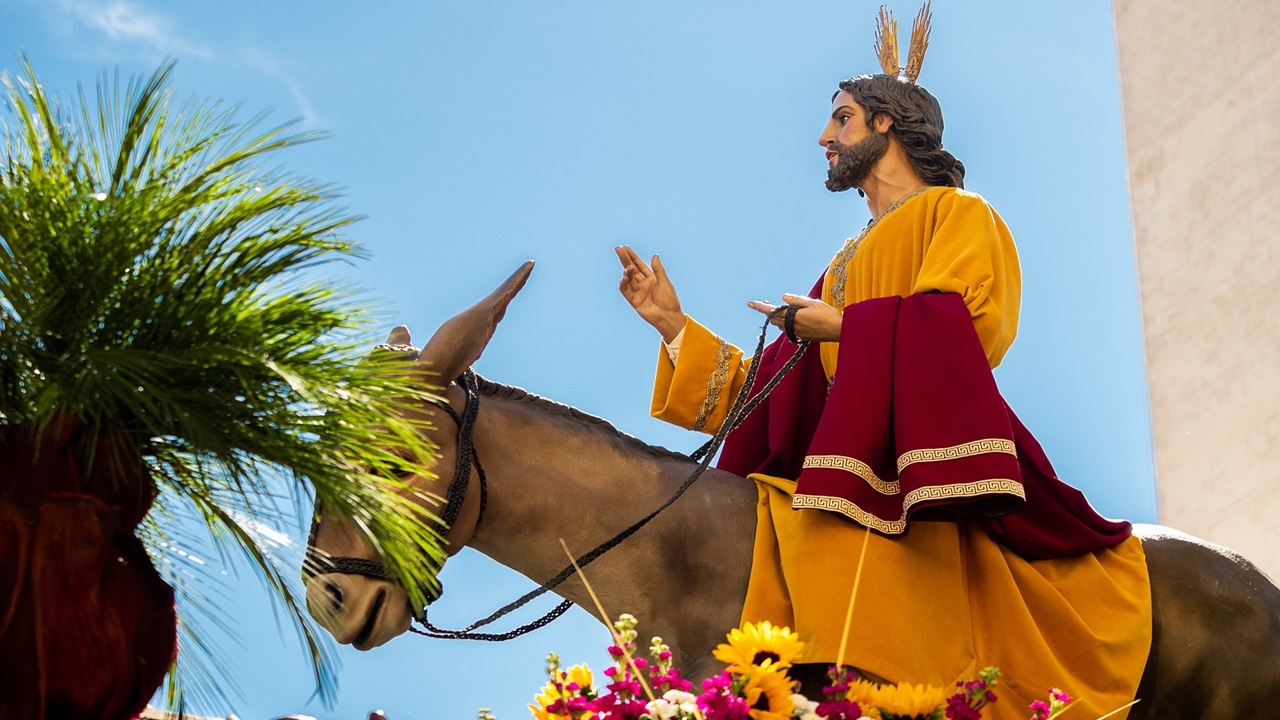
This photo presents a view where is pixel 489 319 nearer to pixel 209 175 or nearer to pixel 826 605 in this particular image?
pixel 826 605

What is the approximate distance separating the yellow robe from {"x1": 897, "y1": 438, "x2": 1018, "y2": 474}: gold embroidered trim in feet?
0.57

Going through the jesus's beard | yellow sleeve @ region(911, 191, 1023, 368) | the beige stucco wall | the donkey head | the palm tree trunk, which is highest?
the beige stucco wall

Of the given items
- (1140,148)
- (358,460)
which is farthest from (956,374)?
(1140,148)

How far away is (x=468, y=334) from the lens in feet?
13.0

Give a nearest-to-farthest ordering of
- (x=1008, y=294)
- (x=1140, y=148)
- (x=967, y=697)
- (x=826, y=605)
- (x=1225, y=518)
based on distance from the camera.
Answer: (x=967, y=697) < (x=826, y=605) < (x=1008, y=294) < (x=1225, y=518) < (x=1140, y=148)

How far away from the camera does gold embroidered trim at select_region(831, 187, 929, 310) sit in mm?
4754

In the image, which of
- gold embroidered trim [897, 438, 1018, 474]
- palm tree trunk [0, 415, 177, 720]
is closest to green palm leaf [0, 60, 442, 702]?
palm tree trunk [0, 415, 177, 720]

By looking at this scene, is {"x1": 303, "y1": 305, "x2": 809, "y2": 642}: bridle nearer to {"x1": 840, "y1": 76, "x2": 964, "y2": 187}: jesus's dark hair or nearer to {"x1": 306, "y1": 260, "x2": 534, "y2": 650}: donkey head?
{"x1": 306, "y1": 260, "x2": 534, "y2": 650}: donkey head

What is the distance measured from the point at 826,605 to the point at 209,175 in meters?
1.71

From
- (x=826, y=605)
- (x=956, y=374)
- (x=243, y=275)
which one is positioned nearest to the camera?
(x=243, y=275)

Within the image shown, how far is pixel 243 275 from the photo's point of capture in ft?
8.33

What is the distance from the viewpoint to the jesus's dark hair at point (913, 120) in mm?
4859

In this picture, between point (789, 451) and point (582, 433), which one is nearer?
point (582, 433)

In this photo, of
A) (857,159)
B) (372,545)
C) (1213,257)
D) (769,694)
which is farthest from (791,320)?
(1213,257)
